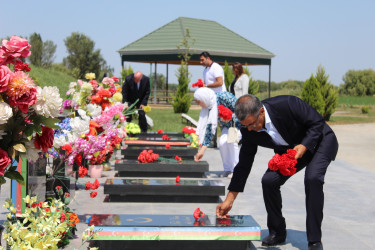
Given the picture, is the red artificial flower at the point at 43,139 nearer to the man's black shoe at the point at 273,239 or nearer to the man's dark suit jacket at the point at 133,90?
the man's black shoe at the point at 273,239

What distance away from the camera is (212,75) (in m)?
10.2

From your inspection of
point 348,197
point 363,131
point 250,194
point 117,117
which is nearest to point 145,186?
point 250,194

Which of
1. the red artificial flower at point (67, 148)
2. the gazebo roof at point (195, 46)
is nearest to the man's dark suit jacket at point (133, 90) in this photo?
the red artificial flower at point (67, 148)

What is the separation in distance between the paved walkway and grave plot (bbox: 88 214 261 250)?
39 cm

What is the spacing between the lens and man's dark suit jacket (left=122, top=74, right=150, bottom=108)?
40.5ft

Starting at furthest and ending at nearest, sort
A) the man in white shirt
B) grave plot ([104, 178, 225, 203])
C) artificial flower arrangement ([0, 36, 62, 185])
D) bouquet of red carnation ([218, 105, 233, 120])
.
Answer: the man in white shirt
bouquet of red carnation ([218, 105, 233, 120])
grave plot ([104, 178, 225, 203])
artificial flower arrangement ([0, 36, 62, 185])

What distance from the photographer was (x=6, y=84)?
2.29 metres

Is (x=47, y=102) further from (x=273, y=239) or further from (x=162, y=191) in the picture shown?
(x=162, y=191)

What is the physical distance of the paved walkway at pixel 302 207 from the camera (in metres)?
5.15

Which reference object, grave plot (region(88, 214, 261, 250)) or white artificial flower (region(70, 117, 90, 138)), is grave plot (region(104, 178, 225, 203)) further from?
grave plot (region(88, 214, 261, 250))

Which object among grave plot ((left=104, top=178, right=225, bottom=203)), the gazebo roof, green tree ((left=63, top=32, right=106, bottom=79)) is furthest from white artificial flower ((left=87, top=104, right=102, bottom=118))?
green tree ((left=63, top=32, right=106, bottom=79))

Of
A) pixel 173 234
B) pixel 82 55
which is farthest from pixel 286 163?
pixel 82 55

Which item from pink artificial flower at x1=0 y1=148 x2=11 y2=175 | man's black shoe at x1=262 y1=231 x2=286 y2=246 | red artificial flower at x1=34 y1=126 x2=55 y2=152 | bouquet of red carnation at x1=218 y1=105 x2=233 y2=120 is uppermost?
red artificial flower at x1=34 y1=126 x2=55 y2=152

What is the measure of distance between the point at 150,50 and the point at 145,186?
2556 centimetres
